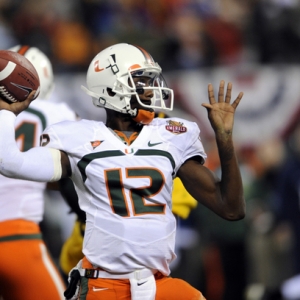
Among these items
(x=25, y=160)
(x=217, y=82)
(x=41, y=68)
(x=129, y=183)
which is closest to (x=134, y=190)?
(x=129, y=183)

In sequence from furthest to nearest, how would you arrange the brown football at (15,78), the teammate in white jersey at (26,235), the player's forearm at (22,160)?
the teammate in white jersey at (26,235) < the brown football at (15,78) < the player's forearm at (22,160)

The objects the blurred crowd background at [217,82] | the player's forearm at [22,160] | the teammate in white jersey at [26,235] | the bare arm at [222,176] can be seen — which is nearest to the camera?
the player's forearm at [22,160]

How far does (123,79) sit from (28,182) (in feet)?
3.87

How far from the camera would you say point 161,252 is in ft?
11.5

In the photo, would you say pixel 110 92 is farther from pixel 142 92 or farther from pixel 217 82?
pixel 217 82

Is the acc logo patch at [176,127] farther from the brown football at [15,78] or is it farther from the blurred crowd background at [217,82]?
the blurred crowd background at [217,82]

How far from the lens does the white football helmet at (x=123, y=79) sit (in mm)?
3738

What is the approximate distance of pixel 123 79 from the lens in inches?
148

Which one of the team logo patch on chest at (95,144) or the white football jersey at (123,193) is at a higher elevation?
the team logo patch on chest at (95,144)

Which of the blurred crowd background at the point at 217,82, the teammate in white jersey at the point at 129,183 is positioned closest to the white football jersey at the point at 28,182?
the teammate in white jersey at the point at 129,183

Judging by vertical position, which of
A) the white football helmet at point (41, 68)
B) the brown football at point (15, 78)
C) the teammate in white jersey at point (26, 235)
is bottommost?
the teammate in white jersey at point (26, 235)

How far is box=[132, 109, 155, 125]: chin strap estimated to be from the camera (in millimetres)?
3725

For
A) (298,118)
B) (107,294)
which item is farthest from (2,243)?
(298,118)

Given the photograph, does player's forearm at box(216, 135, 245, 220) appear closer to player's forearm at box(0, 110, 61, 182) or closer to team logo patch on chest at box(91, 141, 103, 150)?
team logo patch on chest at box(91, 141, 103, 150)
